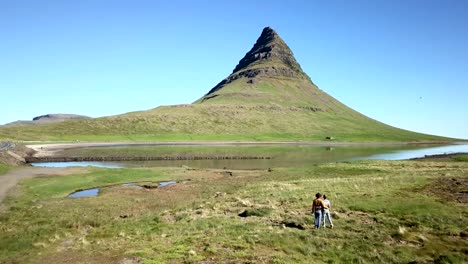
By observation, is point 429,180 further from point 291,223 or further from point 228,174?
point 228,174

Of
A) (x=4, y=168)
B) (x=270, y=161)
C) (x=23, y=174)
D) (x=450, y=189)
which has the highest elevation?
(x=450, y=189)

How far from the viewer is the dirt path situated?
48.5 metres

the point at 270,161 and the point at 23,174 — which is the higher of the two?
the point at 270,161

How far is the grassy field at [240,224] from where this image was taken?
21734 millimetres

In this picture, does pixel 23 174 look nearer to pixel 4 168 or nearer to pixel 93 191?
pixel 4 168

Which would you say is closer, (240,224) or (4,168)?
(240,224)

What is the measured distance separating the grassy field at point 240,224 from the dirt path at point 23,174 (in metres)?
3.55

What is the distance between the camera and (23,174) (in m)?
60.1

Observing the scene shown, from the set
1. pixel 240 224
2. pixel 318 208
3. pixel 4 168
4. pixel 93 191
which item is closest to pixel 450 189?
pixel 318 208

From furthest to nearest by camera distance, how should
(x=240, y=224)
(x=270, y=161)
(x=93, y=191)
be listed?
(x=270, y=161) < (x=93, y=191) < (x=240, y=224)

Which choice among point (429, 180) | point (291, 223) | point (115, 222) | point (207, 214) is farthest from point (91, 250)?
point (429, 180)

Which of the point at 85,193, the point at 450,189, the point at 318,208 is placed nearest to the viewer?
the point at 318,208

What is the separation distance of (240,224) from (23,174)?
47834 mm

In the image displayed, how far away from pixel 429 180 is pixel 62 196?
1831 inches
